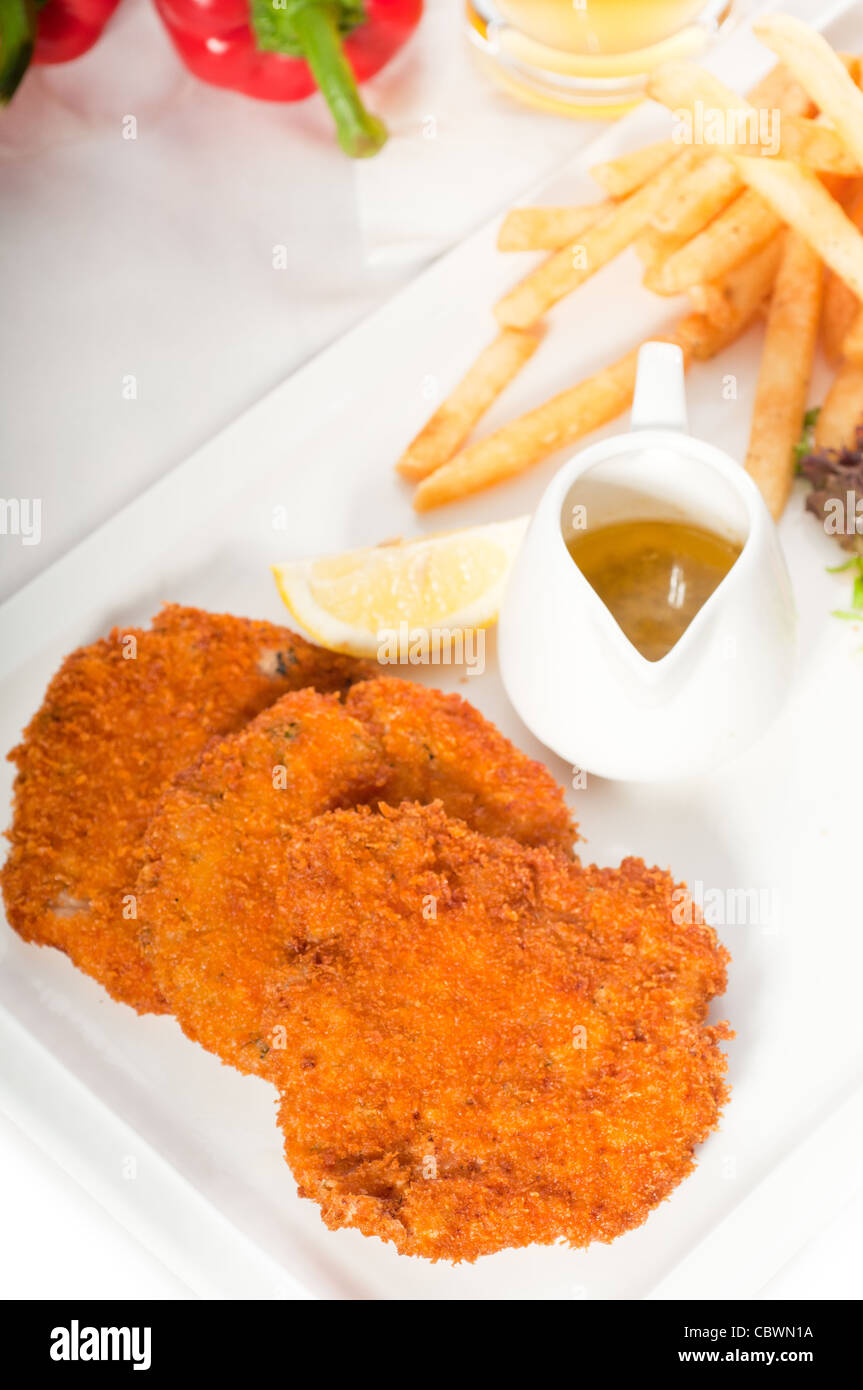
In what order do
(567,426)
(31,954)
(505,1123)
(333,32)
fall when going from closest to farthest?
(505,1123)
(31,954)
(567,426)
(333,32)

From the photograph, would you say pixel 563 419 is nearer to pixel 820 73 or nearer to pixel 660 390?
pixel 660 390

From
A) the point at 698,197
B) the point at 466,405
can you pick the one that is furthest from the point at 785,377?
the point at 466,405

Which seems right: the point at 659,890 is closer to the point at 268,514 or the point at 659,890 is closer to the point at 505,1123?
the point at 505,1123

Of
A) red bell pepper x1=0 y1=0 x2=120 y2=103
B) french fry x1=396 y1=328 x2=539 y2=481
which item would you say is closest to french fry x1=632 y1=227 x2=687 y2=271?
french fry x1=396 y1=328 x2=539 y2=481

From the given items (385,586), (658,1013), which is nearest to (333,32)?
(385,586)

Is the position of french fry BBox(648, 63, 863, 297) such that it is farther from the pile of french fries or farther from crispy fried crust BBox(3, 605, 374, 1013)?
crispy fried crust BBox(3, 605, 374, 1013)

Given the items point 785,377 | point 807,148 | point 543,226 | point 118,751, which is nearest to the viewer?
point 118,751
